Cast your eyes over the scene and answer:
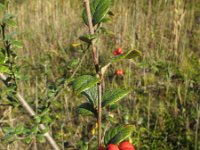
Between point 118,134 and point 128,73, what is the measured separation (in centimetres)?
219

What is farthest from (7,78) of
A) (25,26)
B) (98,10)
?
(25,26)

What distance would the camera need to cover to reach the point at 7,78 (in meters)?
1.18

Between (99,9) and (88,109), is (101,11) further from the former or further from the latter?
(88,109)

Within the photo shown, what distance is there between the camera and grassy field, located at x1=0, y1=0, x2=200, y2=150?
2295 mm

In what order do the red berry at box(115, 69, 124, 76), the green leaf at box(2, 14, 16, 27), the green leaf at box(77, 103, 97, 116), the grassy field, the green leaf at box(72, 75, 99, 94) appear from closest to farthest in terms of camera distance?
1. the green leaf at box(72, 75, 99, 94)
2. the green leaf at box(77, 103, 97, 116)
3. the green leaf at box(2, 14, 16, 27)
4. the grassy field
5. the red berry at box(115, 69, 124, 76)

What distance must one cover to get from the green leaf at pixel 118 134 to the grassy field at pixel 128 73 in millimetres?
576

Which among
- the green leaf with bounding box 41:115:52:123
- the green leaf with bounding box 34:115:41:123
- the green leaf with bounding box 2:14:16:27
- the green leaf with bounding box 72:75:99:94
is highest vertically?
the green leaf with bounding box 2:14:16:27

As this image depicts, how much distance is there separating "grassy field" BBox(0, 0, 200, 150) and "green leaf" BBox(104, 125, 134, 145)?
576 mm

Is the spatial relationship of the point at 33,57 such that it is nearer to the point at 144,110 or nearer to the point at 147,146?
the point at 144,110

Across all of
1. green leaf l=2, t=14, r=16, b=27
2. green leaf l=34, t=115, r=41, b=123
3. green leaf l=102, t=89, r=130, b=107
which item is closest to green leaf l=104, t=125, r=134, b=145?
green leaf l=102, t=89, r=130, b=107

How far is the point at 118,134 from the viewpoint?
0.72 metres

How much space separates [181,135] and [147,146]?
0.88ft

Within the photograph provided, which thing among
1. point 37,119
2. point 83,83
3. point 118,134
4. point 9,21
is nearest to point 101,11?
point 83,83

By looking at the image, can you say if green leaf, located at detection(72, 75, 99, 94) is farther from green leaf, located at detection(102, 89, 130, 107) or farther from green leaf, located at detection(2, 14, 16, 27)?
green leaf, located at detection(2, 14, 16, 27)
